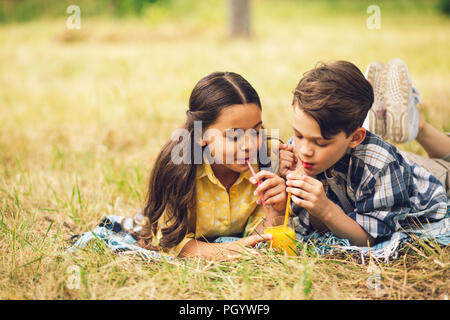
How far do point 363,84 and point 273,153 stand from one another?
1.77 feet

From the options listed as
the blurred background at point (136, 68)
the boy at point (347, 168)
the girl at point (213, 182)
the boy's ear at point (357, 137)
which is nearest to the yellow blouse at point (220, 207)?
the girl at point (213, 182)

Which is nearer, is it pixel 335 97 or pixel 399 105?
pixel 335 97

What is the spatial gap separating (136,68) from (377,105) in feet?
14.7

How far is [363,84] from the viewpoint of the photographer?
6.30 ft

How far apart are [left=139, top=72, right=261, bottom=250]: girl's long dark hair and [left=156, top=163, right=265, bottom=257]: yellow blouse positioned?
5cm

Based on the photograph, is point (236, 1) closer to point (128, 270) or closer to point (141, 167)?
point (141, 167)

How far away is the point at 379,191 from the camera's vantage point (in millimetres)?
1982

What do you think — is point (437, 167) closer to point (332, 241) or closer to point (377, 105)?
point (377, 105)

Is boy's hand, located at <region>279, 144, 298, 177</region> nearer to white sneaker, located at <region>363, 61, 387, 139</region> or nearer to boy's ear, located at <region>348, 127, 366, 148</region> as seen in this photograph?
boy's ear, located at <region>348, 127, 366, 148</region>

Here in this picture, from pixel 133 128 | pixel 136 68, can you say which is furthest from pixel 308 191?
pixel 136 68

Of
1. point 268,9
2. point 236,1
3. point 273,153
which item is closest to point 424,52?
point 236,1

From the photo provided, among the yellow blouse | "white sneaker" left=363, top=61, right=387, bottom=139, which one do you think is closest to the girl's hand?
the yellow blouse

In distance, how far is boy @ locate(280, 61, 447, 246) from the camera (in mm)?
1853
